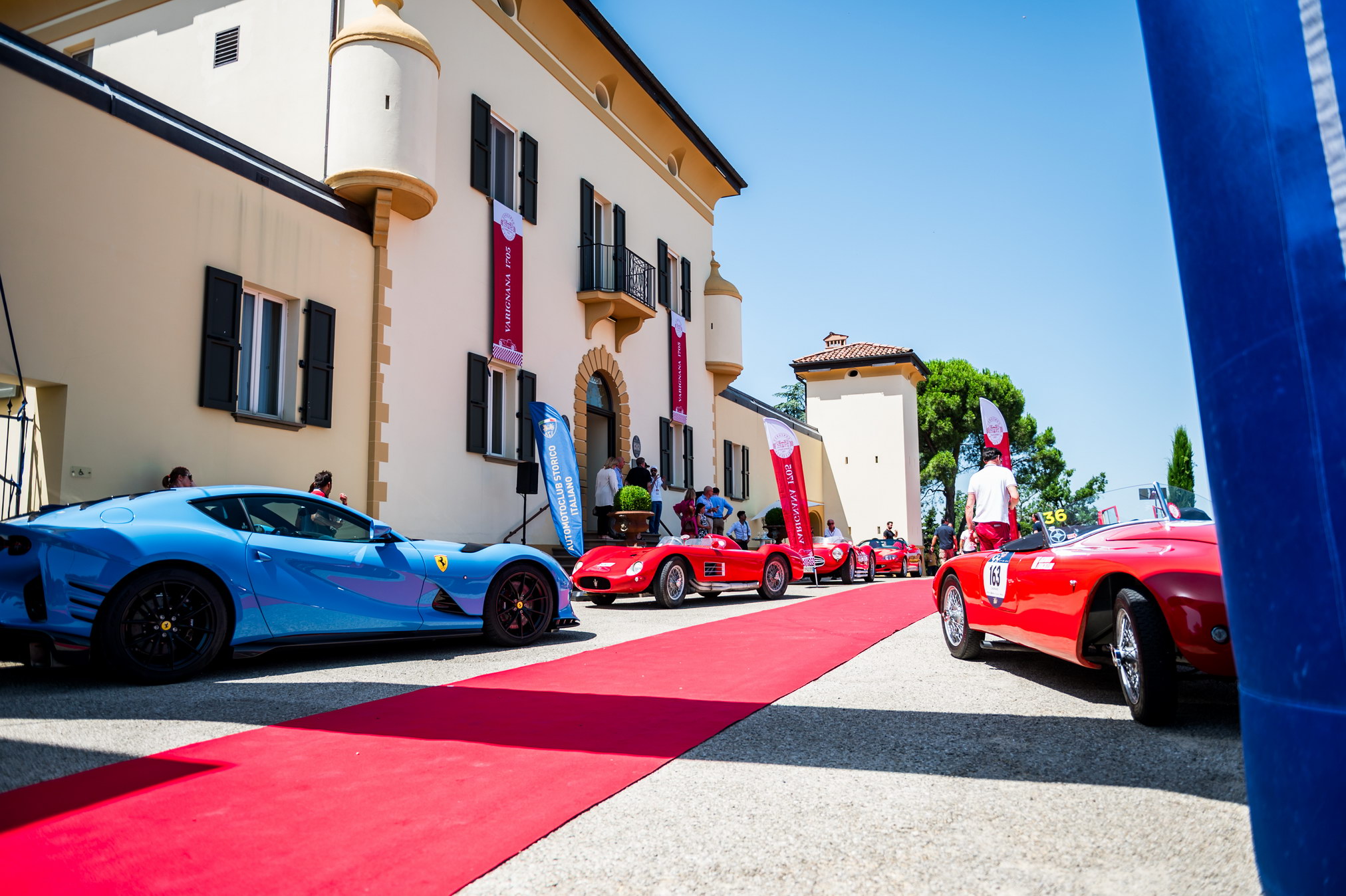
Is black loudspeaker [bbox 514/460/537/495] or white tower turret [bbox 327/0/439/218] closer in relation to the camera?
white tower turret [bbox 327/0/439/218]

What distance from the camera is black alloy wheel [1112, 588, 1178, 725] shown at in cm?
420

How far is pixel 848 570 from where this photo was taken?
66.4 feet

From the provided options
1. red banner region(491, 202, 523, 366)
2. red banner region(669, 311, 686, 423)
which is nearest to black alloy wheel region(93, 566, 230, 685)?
red banner region(491, 202, 523, 366)

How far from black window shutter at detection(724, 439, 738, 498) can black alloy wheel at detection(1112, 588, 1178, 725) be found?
23.1 m

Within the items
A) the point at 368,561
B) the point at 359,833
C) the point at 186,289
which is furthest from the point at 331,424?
the point at 359,833

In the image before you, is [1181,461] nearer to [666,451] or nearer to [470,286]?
[666,451]

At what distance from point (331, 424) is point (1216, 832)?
11.7 m

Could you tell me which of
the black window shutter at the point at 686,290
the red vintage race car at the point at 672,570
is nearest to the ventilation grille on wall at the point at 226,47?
the red vintage race car at the point at 672,570

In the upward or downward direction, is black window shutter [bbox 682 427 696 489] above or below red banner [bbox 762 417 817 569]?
above

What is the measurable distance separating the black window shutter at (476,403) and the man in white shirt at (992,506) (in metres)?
9.13

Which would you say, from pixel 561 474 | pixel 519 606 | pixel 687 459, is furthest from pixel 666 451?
pixel 519 606

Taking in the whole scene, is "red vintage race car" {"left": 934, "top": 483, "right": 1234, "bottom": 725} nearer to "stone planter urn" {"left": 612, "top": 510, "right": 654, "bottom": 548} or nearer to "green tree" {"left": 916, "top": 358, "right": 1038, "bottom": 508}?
"stone planter urn" {"left": 612, "top": 510, "right": 654, "bottom": 548}

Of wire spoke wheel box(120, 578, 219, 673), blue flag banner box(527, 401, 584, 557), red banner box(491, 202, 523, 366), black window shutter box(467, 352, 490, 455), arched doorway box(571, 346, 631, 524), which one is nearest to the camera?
wire spoke wheel box(120, 578, 219, 673)

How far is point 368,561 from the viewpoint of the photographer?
6879 mm
